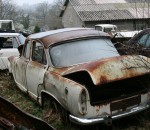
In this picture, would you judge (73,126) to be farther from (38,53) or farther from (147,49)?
(147,49)

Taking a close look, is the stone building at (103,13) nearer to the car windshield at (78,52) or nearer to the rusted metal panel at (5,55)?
the rusted metal panel at (5,55)

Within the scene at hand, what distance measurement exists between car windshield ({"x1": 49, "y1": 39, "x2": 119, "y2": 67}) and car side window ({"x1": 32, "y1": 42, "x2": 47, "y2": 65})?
224 millimetres

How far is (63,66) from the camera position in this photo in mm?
5996

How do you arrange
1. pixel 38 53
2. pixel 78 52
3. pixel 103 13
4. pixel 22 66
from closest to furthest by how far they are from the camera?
pixel 78 52 < pixel 38 53 < pixel 22 66 < pixel 103 13

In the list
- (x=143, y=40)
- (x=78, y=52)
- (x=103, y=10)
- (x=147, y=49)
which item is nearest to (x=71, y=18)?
(x=103, y=10)

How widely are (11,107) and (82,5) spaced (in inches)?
1239

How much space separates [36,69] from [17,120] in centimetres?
159

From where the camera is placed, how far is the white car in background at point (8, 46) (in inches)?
410

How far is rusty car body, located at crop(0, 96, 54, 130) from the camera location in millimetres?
4416

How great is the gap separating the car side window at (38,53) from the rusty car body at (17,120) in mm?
1197

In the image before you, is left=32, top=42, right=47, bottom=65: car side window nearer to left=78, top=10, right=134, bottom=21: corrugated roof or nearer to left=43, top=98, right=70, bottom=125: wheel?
left=43, top=98, right=70, bottom=125: wheel

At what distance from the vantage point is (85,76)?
19.1 feet

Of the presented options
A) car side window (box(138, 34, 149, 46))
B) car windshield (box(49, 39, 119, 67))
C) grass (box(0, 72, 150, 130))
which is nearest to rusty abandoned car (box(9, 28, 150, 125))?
car windshield (box(49, 39, 119, 67))

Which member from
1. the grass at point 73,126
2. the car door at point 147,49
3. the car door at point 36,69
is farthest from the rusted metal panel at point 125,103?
the car door at point 147,49
